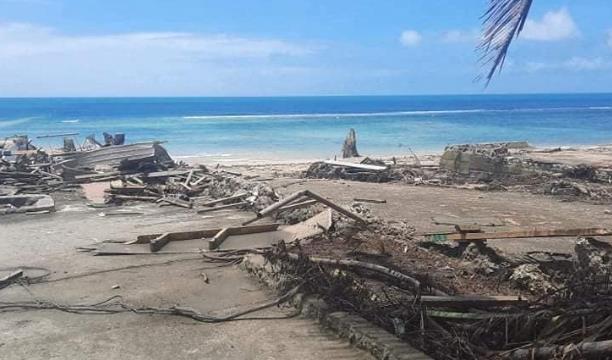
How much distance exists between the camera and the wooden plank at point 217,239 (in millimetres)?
9234

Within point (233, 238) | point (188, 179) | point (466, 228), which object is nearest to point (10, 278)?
point (233, 238)

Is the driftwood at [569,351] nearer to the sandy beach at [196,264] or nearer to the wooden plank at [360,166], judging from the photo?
the sandy beach at [196,264]

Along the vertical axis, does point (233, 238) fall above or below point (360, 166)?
below

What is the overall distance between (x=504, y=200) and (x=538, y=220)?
274cm

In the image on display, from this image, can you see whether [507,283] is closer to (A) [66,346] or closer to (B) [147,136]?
(A) [66,346]

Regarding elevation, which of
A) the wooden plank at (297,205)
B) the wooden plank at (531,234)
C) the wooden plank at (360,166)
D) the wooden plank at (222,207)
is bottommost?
the wooden plank at (222,207)

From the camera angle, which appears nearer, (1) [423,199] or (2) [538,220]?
(2) [538,220]

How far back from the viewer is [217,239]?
9.35m

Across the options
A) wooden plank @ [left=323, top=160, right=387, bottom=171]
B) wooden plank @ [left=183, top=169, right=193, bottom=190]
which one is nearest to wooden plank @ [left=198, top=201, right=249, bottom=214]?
wooden plank @ [left=183, top=169, right=193, bottom=190]

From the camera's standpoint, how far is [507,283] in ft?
23.8

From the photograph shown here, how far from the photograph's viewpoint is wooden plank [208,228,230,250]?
30.3ft

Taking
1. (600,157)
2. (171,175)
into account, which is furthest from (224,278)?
(600,157)

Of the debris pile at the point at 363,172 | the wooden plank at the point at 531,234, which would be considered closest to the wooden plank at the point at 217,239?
the wooden plank at the point at 531,234

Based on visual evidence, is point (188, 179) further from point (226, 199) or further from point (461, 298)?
point (461, 298)
